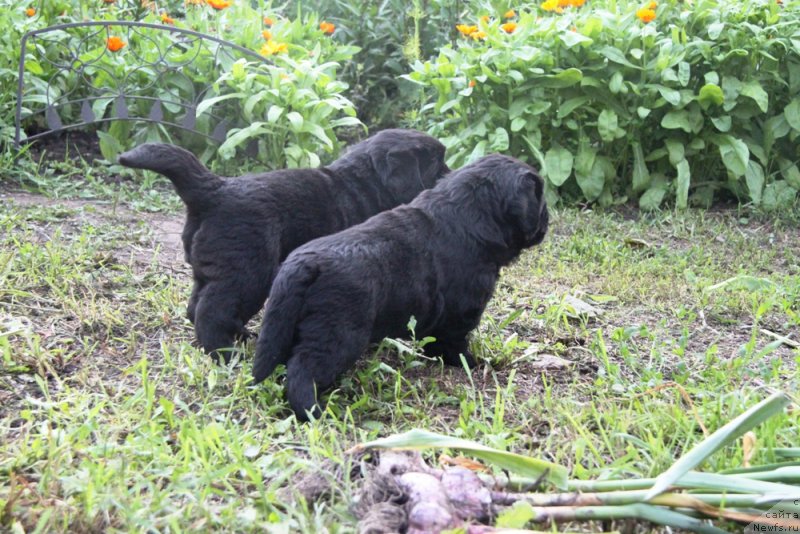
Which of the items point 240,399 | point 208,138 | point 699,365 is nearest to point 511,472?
point 240,399

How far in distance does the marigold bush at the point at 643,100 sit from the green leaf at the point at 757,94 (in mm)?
12

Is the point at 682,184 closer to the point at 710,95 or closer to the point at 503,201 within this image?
the point at 710,95

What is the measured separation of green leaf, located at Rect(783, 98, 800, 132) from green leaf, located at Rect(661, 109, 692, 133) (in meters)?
0.66

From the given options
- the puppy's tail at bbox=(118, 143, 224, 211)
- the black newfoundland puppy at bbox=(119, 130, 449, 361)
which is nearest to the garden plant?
the black newfoundland puppy at bbox=(119, 130, 449, 361)

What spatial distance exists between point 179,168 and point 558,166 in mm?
3231

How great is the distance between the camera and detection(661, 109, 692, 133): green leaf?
229 inches

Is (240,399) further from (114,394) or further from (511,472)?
(511,472)

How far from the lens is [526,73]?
6016mm

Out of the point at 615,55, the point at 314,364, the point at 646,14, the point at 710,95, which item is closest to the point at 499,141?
the point at 615,55

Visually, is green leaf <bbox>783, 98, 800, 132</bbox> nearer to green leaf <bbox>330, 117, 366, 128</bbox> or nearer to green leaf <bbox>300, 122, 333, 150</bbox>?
green leaf <bbox>330, 117, 366, 128</bbox>

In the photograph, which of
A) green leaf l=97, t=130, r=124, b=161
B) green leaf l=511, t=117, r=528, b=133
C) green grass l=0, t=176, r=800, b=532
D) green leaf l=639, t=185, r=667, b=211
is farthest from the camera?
green leaf l=97, t=130, r=124, b=161

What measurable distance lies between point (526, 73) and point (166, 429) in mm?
4040

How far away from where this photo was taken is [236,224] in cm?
361

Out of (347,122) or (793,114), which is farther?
(347,122)
